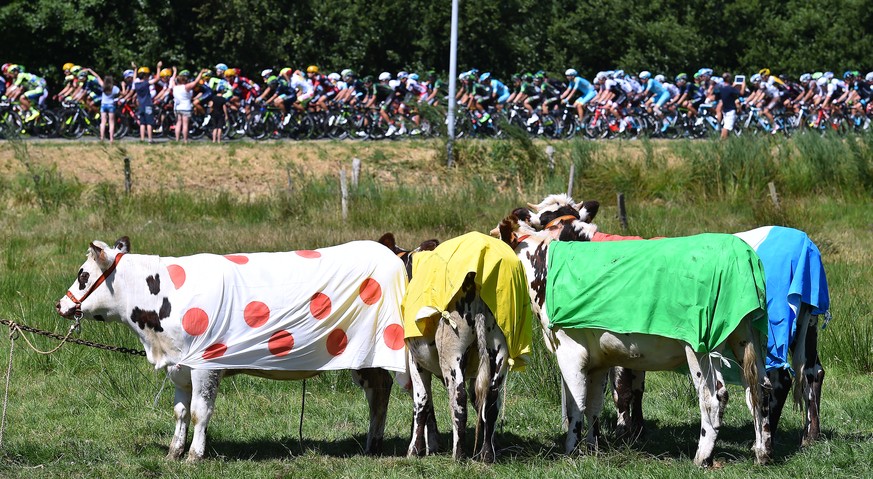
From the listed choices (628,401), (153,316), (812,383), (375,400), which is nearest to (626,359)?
(628,401)

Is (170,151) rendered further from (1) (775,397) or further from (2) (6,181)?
(1) (775,397)

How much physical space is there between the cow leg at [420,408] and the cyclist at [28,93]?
25029 mm

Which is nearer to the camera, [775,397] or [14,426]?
[775,397]

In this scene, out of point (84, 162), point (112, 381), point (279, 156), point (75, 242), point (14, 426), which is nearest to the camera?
point (14, 426)

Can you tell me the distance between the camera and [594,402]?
922 centimetres

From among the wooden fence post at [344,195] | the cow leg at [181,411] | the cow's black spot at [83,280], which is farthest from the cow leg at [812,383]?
the wooden fence post at [344,195]

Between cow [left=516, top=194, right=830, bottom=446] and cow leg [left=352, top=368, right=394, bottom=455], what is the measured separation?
Result: 6.23 feet

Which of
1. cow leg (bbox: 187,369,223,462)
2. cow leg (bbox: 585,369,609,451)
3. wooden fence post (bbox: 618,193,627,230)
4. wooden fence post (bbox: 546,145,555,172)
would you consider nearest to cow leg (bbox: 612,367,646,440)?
cow leg (bbox: 585,369,609,451)

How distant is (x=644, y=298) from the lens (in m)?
8.63

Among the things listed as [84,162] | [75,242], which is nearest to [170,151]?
[84,162]

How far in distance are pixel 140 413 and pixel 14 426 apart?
1131 mm

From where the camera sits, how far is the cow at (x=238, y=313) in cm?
916

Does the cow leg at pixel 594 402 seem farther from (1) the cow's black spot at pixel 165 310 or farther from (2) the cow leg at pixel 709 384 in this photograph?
(1) the cow's black spot at pixel 165 310

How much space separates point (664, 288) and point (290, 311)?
2.92 m
